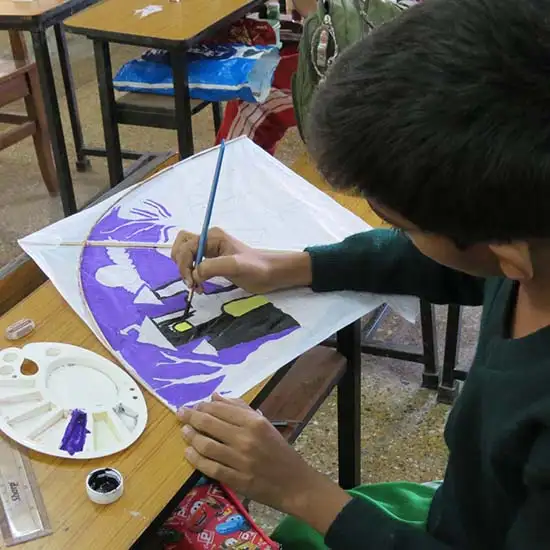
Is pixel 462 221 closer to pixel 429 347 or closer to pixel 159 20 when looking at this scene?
pixel 429 347

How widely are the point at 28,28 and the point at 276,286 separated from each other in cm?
148

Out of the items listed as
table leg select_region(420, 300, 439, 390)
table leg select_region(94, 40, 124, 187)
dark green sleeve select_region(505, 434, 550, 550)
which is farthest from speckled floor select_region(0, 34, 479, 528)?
dark green sleeve select_region(505, 434, 550, 550)

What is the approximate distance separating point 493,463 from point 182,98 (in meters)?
1.63

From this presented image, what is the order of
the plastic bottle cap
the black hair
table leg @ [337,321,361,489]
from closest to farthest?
the black hair, the plastic bottle cap, table leg @ [337,321,361,489]

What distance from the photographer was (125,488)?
761 mm

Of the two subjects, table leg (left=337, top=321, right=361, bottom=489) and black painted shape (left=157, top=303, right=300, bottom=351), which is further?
table leg (left=337, top=321, right=361, bottom=489)

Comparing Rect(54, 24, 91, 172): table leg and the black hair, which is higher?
the black hair

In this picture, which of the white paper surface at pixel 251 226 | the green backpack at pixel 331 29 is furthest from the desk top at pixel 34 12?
the white paper surface at pixel 251 226

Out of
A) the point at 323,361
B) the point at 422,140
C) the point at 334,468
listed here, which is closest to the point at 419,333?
the point at 334,468

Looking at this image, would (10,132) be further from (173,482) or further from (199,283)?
(173,482)

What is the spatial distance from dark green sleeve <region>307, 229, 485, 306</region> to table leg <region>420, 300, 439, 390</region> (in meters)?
0.83

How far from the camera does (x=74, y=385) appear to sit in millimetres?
871

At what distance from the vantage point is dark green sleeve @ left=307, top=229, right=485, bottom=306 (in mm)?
1018

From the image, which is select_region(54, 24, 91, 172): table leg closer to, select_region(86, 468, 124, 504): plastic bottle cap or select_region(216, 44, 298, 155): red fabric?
select_region(216, 44, 298, 155): red fabric
